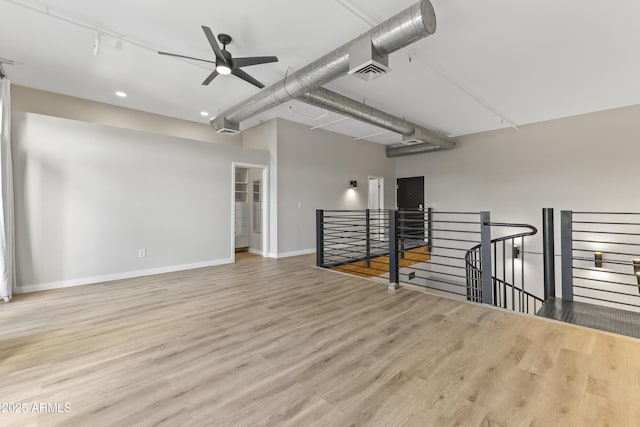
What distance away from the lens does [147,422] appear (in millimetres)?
1428

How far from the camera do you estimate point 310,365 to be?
76.6 inches

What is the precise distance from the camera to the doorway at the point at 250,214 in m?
6.31

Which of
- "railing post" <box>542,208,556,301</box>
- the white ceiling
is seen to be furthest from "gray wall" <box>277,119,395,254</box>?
"railing post" <box>542,208,556,301</box>

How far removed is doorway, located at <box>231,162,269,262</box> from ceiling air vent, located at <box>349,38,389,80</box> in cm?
385

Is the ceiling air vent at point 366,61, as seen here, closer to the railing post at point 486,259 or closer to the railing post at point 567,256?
the railing post at point 486,259

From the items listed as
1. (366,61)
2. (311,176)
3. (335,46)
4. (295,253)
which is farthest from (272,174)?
(366,61)

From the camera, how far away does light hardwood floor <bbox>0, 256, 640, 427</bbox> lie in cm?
149

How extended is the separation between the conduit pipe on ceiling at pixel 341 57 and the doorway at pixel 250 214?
2.07 metres

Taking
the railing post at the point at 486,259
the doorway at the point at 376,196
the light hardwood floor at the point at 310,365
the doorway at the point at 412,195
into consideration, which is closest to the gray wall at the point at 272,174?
the light hardwood floor at the point at 310,365

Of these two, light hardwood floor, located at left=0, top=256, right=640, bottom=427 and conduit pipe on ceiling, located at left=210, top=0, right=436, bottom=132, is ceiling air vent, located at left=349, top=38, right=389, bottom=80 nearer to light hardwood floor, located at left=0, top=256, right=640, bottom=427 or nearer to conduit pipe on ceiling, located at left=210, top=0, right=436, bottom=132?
conduit pipe on ceiling, located at left=210, top=0, right=436, bottom=132

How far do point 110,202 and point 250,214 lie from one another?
3.16 metres

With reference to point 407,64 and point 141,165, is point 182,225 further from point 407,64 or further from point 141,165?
point 407,64

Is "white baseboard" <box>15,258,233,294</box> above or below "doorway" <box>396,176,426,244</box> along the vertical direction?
below

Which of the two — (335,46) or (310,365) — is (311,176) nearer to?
(335,46)
